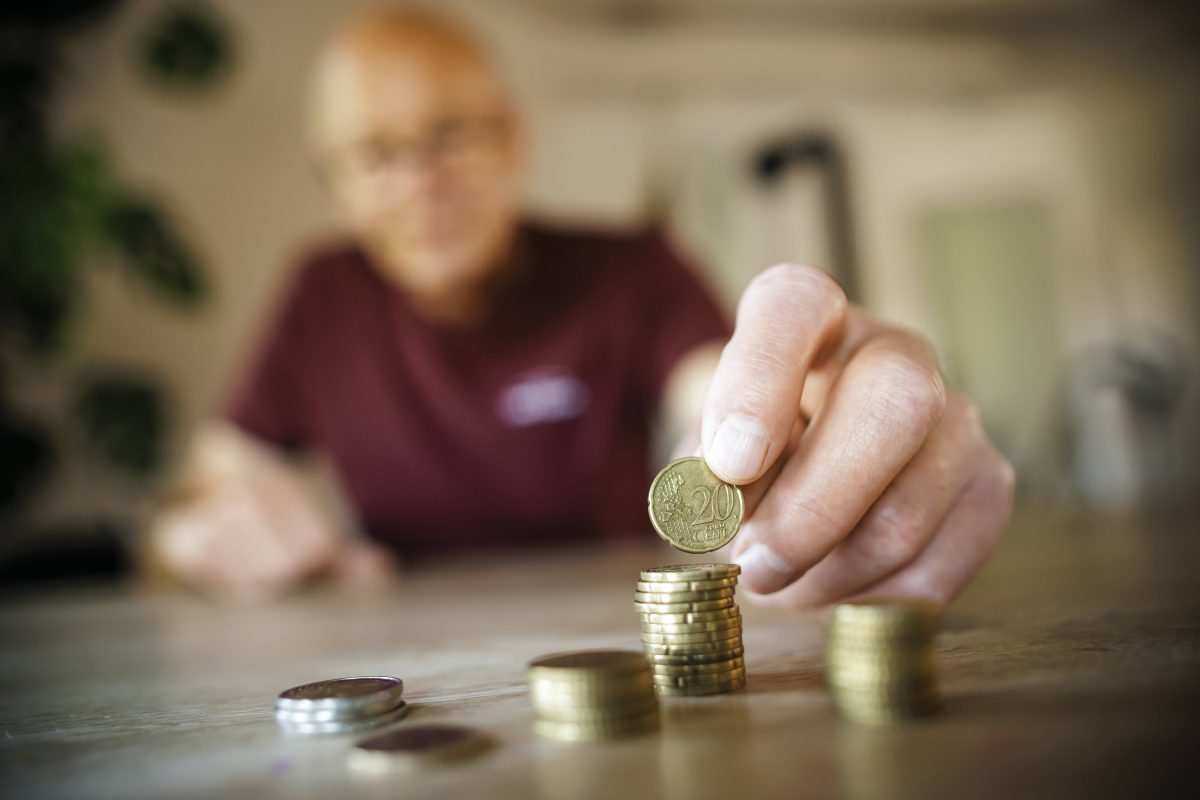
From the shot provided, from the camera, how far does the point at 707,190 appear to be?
654 centimetres

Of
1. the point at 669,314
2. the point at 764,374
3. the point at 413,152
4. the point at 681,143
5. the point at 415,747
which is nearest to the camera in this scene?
the point at 415,747

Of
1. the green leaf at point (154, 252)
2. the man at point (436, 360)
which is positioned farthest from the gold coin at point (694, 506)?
the green leaf at point (154, 252)

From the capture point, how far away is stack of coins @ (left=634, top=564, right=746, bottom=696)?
24.4 inches

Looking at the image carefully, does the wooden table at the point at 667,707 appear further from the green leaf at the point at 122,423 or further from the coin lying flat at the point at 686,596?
the green leaf at the point at 122,423

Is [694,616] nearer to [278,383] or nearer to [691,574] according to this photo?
[691,574]

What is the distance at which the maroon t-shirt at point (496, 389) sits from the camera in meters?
2.43

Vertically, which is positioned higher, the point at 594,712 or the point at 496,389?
the point at 496,389

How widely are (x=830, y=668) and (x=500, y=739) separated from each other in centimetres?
21

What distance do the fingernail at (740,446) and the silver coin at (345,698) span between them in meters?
0.30

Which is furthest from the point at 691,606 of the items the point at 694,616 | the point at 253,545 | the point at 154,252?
the point at 154,252

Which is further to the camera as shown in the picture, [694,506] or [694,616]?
[694,506]

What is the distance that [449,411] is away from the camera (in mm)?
2469

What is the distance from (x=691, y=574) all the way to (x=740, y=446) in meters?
0.11

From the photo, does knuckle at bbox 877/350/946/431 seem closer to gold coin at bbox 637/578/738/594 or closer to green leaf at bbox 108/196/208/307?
gold coin at bbox 637/578/738/594
